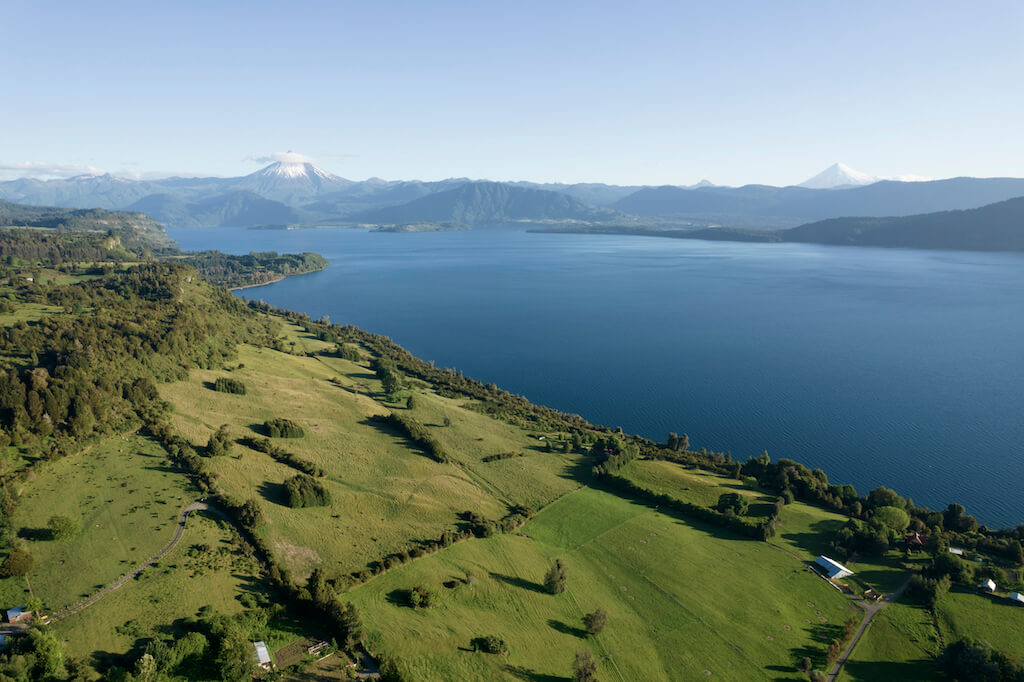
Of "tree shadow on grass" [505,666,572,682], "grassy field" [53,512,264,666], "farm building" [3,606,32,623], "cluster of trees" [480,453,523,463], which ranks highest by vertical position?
"farm building" [3,606,32,623]

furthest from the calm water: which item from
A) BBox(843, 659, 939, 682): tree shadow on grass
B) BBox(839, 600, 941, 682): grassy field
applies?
BBox(843, 659, 939, 682): tree shadow on grass

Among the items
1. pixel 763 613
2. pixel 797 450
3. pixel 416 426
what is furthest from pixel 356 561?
pixel 797 450

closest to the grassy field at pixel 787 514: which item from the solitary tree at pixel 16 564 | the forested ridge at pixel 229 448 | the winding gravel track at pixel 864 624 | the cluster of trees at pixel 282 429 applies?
the winding gravel track at pixel 864 624

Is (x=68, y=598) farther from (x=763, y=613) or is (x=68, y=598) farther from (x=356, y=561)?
(x=763, y=613)

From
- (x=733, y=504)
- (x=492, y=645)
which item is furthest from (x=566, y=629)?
(x=733, y=504)

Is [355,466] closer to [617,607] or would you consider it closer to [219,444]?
[219,444]

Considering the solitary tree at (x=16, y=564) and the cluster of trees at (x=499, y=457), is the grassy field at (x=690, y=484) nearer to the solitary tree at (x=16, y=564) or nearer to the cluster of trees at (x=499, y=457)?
the cluster of trees at (x=499, y=457)

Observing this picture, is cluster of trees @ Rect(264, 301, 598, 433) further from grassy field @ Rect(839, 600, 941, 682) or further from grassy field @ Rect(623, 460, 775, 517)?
grassy field @ Rect(839, 600, 941, 682)
